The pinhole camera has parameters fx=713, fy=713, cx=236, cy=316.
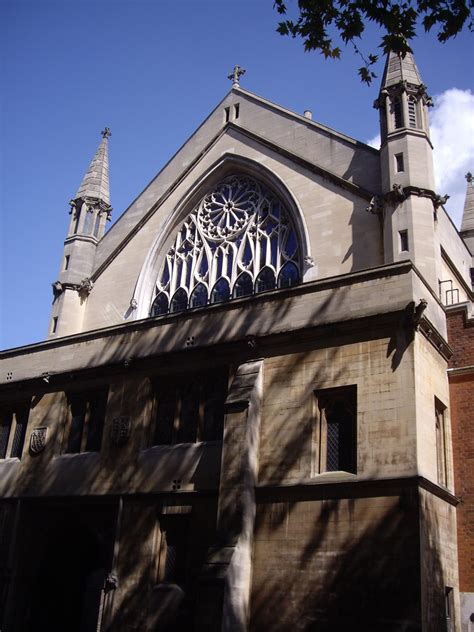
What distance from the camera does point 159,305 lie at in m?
25.8

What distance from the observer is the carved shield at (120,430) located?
1833 centimetres

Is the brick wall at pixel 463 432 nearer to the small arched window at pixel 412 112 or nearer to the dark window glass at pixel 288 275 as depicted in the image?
the dark window glass at pixel 288 275

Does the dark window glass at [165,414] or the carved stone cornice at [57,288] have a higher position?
the carved stone cornice at [57,288]

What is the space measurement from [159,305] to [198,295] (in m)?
1.73

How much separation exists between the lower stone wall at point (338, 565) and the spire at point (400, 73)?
46.2 ft

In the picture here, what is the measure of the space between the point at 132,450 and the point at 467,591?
8.45 metres

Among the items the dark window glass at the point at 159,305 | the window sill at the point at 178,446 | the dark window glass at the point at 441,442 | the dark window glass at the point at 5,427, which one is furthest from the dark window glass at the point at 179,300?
the dark window glass at the point at 441,442

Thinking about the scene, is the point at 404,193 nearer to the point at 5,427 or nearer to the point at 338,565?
the point at 338,565

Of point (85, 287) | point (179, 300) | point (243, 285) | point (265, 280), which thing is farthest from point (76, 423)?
point (85, 287)

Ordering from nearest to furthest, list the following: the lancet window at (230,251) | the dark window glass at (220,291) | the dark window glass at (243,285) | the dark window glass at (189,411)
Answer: the dark window glass at (189,411)
the lancet window at (230,251)
the dark window glass at (243,285)
the dark window glass at (220,291)

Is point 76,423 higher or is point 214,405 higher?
point 76,423

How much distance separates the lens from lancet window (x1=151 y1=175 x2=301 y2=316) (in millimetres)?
23594

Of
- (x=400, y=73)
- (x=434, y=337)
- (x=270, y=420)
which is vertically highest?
(x=400, y=73)

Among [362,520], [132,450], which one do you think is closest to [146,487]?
[132,450]
